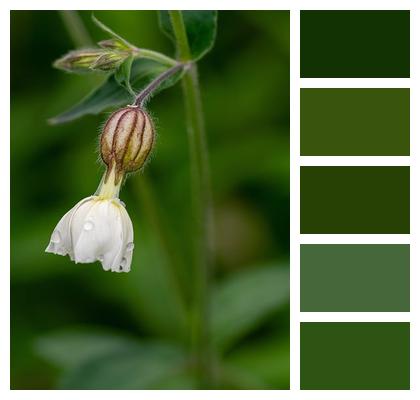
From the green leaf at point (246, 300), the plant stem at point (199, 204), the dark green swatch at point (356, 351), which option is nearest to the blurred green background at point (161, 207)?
the green leaf at point (246, 300)

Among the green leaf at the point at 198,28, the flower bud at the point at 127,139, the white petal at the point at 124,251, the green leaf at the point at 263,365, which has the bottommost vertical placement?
the green leaf at the point at 263,365

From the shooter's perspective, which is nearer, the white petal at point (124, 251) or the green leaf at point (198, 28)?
the white petal at point (124, 251)

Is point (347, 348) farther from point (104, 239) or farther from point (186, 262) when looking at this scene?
point (186, 262)

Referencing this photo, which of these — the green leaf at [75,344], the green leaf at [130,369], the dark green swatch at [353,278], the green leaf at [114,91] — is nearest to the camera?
the green leaf at [114,91]

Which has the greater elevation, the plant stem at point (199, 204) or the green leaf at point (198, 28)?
the green leaf at point (198, 28)

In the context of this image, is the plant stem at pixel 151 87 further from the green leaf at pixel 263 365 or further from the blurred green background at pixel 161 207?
the green leaf at pixel 263 365
